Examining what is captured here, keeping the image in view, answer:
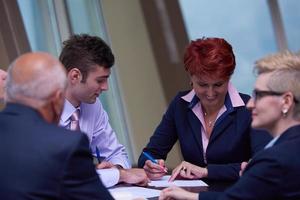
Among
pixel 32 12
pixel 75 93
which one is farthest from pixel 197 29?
pixel 75 93

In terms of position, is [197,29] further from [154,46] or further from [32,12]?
[32,12]

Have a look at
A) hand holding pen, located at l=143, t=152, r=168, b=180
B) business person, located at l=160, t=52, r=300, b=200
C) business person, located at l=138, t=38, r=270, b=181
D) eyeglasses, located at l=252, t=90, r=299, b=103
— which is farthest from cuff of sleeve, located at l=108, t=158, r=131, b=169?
eyeglasses, located at l=252, t=90, r=299, b=103

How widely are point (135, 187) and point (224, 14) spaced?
123 inches

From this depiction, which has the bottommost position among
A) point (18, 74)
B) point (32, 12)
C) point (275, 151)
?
point (275, 151)

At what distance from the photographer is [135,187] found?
8.80 feet

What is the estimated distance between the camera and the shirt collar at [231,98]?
3.06m

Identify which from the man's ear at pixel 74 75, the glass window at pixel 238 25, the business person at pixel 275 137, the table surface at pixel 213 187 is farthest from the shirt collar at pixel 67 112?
the glass window at pixel 238 25

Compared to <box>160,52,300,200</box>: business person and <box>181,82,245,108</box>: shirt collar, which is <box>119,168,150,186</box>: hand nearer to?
<box>160,52,300,200</box>: business person

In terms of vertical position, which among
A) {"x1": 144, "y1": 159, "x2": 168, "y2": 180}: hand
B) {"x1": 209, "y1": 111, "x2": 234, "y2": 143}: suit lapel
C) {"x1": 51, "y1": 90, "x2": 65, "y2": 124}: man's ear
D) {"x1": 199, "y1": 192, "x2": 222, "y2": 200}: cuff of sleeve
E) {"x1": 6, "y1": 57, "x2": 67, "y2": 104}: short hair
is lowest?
→ {"x1": 144, "y1": 159, "x2": 168, "y2": 180}: hand

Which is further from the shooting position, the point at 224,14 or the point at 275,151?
the point at 224,14

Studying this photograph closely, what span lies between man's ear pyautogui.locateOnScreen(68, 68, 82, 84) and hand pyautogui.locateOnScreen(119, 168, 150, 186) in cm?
58

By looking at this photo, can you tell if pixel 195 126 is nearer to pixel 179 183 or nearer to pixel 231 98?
pixel 231 98

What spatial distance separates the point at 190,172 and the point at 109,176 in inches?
16.7

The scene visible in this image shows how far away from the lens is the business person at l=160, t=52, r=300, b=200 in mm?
1898
